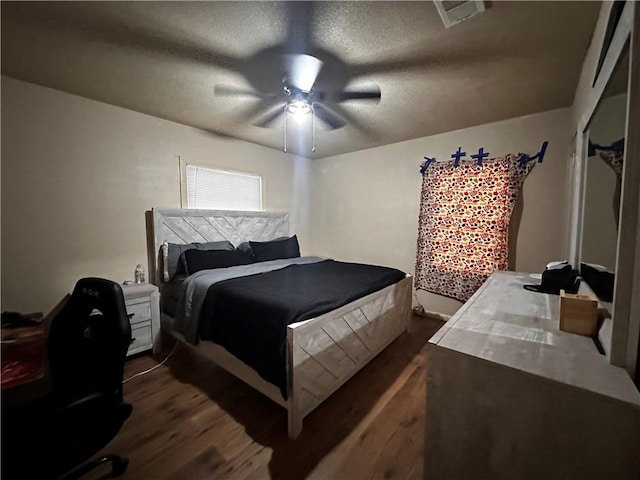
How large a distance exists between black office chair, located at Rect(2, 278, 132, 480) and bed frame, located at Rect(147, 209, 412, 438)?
786 mm

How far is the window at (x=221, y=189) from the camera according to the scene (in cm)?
309

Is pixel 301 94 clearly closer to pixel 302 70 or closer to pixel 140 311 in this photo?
pixel 302 70

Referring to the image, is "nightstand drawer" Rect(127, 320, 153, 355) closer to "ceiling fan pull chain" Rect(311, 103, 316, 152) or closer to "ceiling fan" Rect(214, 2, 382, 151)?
"ceiling fan" Rect(214, 2, 382, 151)

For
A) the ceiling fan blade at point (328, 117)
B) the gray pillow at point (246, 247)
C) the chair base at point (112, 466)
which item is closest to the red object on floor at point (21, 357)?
the chair base at point (112, 466)

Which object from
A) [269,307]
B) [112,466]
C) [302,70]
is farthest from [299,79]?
[112,466]

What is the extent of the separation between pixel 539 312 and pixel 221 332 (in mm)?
1926

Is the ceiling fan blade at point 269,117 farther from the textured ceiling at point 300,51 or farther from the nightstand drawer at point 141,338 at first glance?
the nightstand drawer at point 141,338

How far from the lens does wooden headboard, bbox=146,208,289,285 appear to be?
2740 millimetres

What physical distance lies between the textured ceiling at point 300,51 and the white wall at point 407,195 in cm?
33

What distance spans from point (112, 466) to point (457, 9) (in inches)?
113

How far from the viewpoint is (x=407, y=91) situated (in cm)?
216

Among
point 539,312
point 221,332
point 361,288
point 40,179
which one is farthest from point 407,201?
point 40,179

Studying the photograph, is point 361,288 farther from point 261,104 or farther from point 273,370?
point 261,104

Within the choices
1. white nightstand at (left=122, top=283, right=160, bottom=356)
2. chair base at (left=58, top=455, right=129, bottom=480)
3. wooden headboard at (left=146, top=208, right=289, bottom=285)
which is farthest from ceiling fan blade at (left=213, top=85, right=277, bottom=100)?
chair base at (left=58, top=455, right=129, bottom=480)
